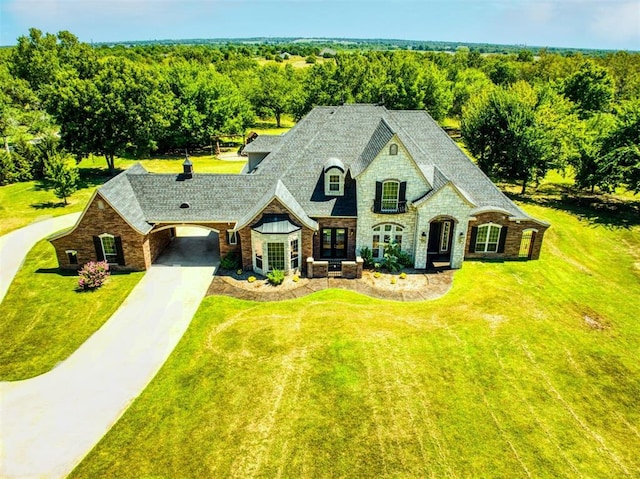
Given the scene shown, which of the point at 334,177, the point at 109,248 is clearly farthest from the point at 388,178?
the point at 109,248

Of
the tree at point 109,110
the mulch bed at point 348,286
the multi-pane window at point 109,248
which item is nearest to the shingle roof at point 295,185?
the multi-pane window at point 109,248

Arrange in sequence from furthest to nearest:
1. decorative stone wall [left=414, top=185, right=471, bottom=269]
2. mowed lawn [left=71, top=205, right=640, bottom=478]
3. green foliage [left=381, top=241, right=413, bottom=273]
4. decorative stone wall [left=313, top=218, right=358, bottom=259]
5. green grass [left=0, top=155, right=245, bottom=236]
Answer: green grass [left=0, top=155, right=245, bottom=236]
decorative stone wall [left=313, top=218, right=358, bottom=259]
green foliage [left=381, top=241, right=413, bottom=273]
decorative stone wall [left=414, top=185, right=471, bottom=269]
mowed lawn [left=71, top=205, right=640, bottom=478]

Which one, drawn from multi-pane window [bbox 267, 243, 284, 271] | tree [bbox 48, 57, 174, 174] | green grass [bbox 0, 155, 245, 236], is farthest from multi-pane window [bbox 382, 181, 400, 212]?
tree [bbox 48, 57, 174, 174]

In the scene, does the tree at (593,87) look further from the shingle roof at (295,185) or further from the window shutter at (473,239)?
the window shutter at (473,239)

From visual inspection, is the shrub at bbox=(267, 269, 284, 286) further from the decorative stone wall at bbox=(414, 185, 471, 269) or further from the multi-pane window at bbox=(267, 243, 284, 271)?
the decorative stone wall at bbox=(414, 185, 471, 269)

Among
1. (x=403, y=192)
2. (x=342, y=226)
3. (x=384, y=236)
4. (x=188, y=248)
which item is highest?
(x=403, y=192)

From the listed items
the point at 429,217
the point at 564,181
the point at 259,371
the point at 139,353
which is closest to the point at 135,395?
the point at 139,353

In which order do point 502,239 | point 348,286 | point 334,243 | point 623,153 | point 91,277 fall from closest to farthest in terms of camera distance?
point 91,277
point 348,286
point 334,243
point 502,239
point 623,153

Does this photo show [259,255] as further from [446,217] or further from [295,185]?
[446,217]
